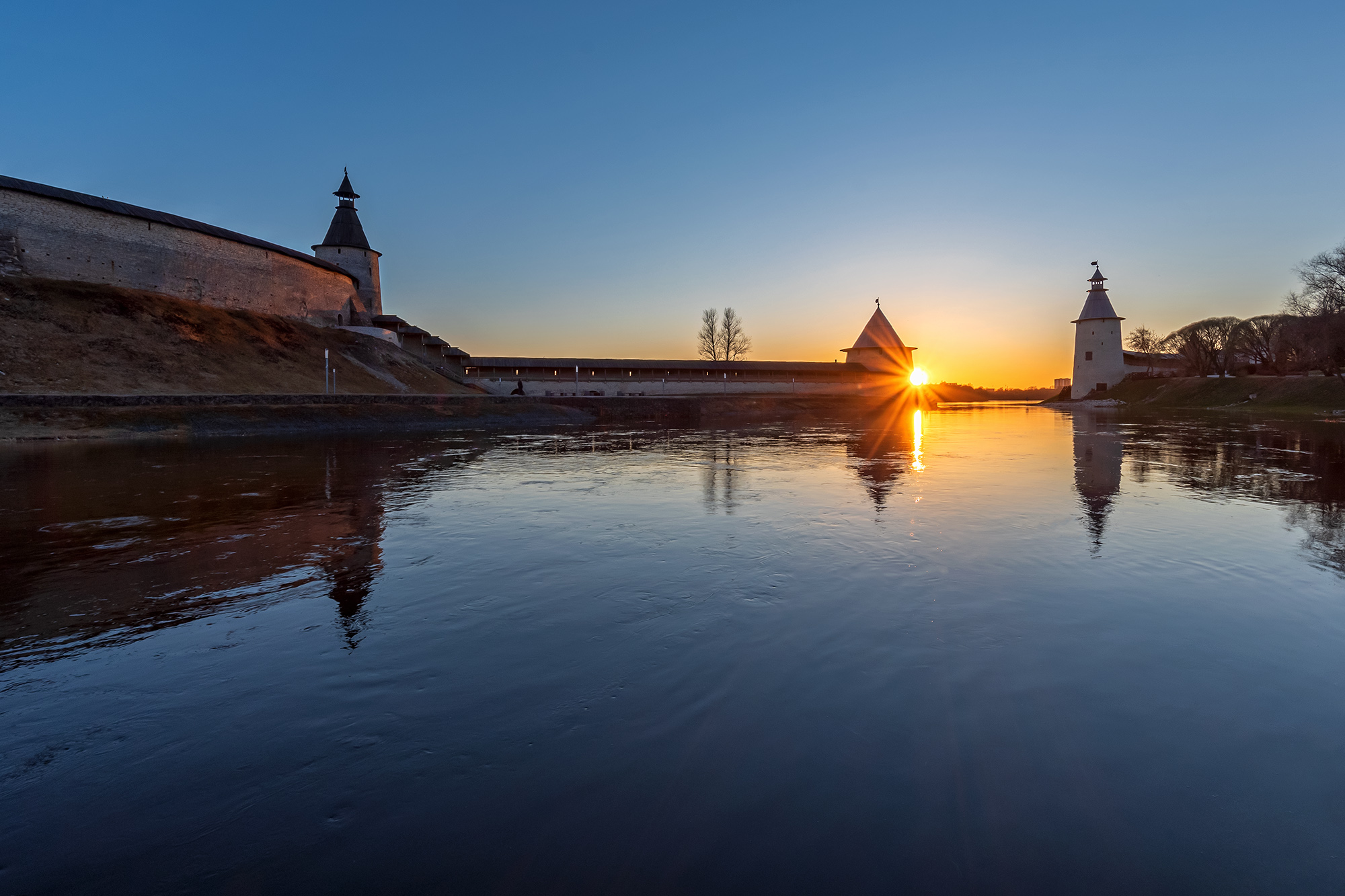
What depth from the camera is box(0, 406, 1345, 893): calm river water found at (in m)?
2.51

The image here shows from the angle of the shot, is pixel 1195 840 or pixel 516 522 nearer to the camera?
pixel 1195 840

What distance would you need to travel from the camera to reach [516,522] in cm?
895

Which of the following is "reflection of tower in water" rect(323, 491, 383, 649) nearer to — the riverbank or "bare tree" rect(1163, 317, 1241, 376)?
the riverbank

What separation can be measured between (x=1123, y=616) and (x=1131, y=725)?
6.77 ft

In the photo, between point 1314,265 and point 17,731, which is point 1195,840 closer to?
point 17,731

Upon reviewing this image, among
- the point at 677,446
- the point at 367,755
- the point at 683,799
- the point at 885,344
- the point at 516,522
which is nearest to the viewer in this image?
the point at 683,799

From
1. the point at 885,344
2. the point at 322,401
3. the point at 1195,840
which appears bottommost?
the point at 1195,840

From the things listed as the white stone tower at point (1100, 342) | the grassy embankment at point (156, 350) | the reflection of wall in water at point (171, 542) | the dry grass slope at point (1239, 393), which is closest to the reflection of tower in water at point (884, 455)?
the reflection of wall in water at point (171, 542)

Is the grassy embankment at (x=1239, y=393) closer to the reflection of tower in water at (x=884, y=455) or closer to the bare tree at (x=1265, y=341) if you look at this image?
the bare tree at (x=1265, y=341)

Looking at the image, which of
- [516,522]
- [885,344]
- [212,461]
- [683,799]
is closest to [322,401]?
[212,461]

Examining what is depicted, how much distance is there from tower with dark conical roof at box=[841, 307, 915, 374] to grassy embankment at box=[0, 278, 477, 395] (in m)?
46.6

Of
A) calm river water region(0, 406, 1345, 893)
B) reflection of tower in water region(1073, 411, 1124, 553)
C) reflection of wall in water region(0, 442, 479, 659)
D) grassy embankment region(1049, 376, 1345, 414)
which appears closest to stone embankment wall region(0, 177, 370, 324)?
reflection of wall in water region(0, 442, 479, 659)

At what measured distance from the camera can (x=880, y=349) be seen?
74938 mm

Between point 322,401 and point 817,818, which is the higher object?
point 322,401
